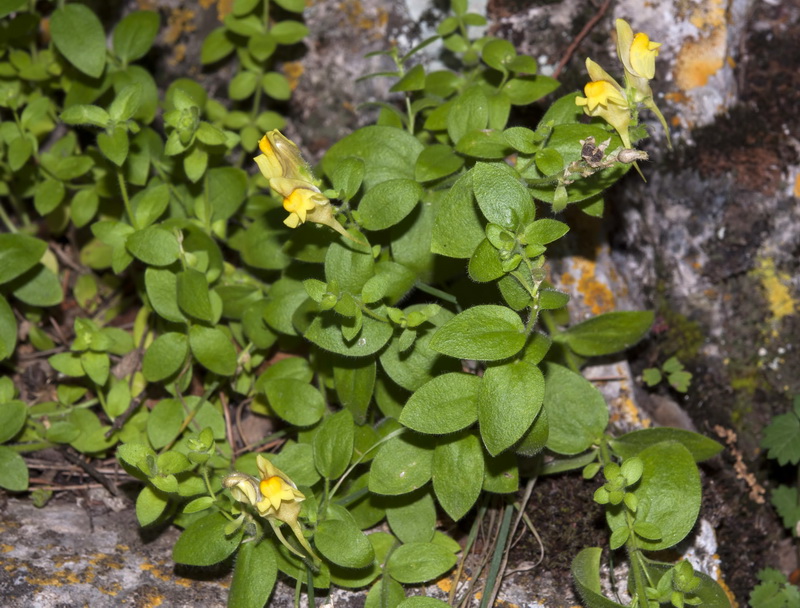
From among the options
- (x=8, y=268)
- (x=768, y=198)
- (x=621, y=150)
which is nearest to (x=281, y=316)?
(x=8, y=268)

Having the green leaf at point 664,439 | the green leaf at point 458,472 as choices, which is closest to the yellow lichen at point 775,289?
the green leaf at point 664,439

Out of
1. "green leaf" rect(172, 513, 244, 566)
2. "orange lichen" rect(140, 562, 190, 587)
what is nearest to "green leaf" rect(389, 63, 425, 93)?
"green leaf" rect(172, 513, 244, 566)

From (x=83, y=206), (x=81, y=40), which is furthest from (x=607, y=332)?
(x=81, y=40)

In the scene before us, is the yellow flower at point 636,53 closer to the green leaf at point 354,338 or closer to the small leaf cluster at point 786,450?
the green leaf at point 354,338

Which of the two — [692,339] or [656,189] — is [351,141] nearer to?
[656,189]

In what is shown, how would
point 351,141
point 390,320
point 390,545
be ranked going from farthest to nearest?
1. point 351,141
2. point 390,545
3. point 390,320

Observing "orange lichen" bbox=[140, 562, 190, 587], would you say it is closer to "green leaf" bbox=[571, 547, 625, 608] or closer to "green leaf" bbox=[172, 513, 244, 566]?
"green leaf" bbox=[172, 513, 244, 566]

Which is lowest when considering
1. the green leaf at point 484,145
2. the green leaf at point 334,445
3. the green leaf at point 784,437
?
the green leaf at point 784,437
